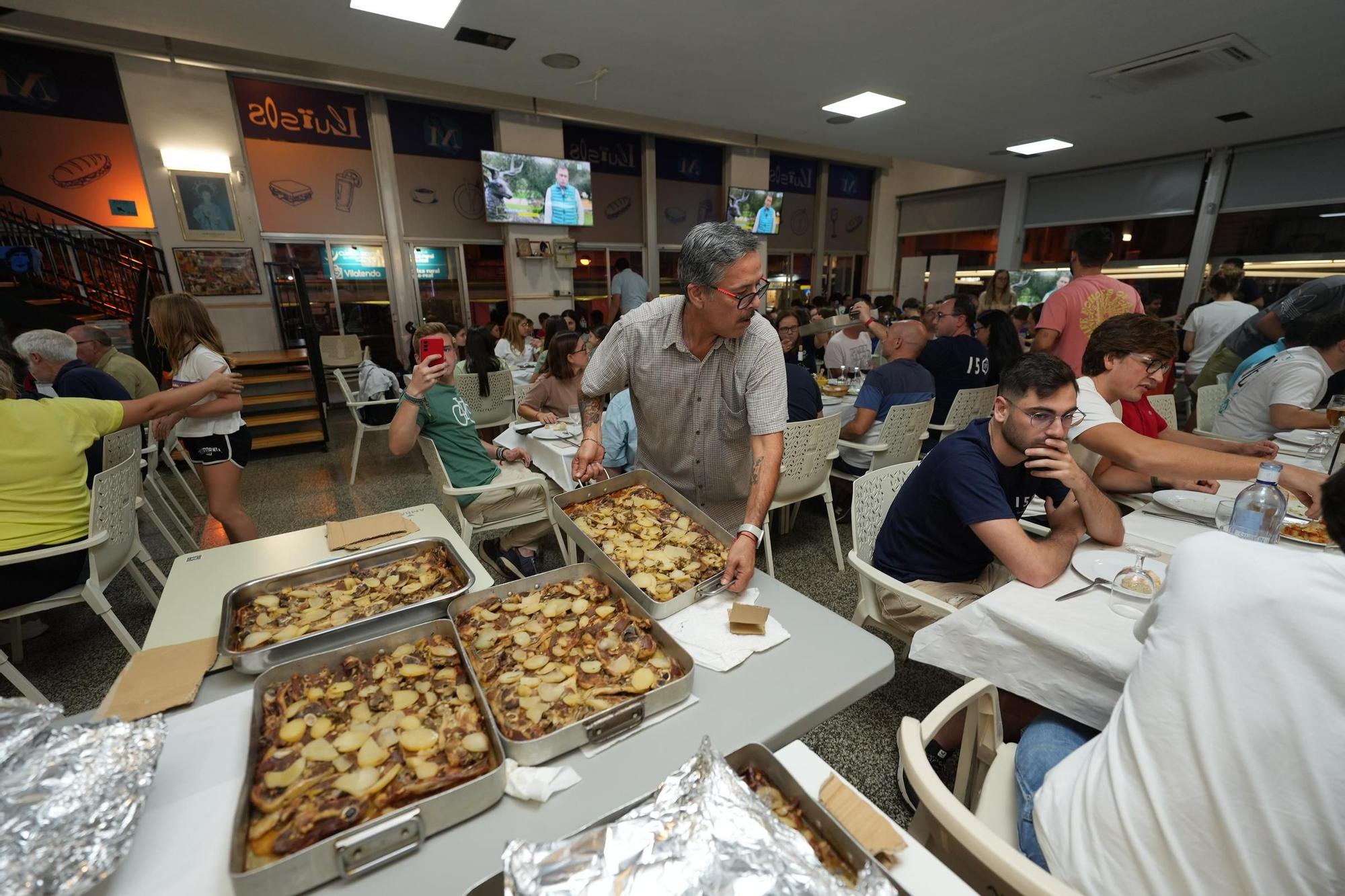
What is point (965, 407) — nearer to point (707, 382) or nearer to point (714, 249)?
point (707, 382)

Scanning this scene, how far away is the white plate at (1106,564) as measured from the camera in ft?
4.74

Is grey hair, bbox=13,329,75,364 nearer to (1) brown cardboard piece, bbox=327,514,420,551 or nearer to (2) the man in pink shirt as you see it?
(1) brown cardboard piece, bbox=327,514,420,551

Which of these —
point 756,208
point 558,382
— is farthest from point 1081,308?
point 756,208

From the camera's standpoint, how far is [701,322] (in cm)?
166

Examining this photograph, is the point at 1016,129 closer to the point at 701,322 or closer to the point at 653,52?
the point at 653,52

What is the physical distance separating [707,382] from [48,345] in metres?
3.86

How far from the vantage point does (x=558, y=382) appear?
3678mm

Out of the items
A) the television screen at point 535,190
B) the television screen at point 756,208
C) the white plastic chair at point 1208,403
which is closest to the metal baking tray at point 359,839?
the white plastic chair at point 1208,403

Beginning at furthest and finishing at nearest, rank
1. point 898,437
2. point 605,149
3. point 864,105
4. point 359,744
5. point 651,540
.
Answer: point 605,149 < point 864,105 < point 898,437 < point 651,540 < point 359,744

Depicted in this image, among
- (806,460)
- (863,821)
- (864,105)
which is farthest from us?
(864,105)

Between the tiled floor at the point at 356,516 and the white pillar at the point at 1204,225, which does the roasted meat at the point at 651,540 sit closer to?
the tiled floor at the point at 356,516

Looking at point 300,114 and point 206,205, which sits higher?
point 300,114

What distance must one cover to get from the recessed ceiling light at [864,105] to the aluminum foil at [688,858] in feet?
22.5

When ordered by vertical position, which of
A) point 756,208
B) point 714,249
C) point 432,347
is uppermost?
point 756,208
